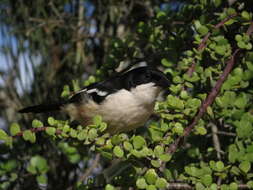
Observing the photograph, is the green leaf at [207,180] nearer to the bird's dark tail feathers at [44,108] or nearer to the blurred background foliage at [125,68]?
the blurred background foliage at [125,68]

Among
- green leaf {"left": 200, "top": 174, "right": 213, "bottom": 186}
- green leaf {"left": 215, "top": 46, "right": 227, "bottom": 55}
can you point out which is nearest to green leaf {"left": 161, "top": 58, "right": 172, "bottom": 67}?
green leaf {"left": 215, "top": 46, "right": 227, "bottom": 55}

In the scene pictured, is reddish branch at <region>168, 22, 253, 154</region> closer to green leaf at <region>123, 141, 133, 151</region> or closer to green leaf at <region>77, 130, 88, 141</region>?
green leaf at <region>123, 141, 133, 151</region>

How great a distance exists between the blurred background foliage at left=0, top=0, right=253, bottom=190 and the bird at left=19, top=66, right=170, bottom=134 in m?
0.07

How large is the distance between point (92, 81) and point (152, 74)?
25cm

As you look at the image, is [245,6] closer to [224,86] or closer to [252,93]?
[252,93]

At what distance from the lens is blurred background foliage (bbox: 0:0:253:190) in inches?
35.6

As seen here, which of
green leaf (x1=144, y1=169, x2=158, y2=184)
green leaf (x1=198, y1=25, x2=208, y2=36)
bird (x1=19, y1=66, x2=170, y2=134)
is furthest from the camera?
bird (x1=19, y1=66, x2=170, y2=134)

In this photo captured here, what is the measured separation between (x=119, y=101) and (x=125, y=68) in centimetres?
14

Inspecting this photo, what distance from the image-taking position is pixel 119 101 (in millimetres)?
1427

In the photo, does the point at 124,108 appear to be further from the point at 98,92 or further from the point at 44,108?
the point at 44,108

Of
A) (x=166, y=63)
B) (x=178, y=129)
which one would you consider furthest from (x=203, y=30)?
(x=178, y=129)

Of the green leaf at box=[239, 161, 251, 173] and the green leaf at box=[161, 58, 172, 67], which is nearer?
the green leaf at box=[239, 161, 251, 173]

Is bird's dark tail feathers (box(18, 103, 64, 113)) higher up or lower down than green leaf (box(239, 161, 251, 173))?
lower down

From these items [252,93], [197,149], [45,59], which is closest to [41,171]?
[197,149]
